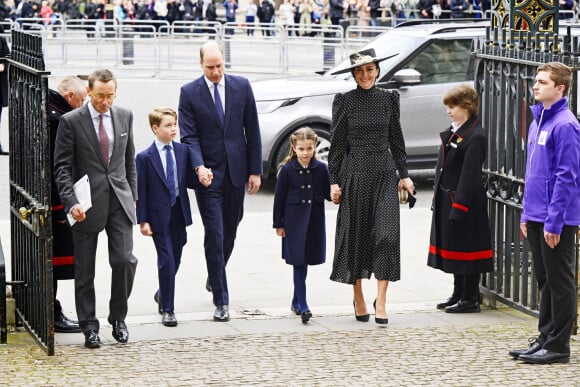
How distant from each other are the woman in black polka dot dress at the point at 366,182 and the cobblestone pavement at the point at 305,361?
0.50m

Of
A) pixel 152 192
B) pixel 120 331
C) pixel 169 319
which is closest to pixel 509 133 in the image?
pixel 152 192

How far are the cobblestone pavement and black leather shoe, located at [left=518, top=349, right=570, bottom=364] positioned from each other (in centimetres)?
4

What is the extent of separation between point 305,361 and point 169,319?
51.7 inches

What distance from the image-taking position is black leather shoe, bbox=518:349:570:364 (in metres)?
7.44

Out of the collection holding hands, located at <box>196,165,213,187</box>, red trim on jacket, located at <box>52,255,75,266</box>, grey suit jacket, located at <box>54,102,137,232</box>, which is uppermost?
grey suit jacket, located at <box>54,102,137,232</box>

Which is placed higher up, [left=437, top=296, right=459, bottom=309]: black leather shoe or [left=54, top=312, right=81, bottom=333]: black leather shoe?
[left=54, top=312, right=81, bottom=333]: black leather shoe

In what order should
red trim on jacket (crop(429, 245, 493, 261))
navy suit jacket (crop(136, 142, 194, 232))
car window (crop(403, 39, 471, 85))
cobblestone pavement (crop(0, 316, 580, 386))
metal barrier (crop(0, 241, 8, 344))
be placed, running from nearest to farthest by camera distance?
1. cobblestone pavement (crop(0, 316, 580, 386))
2. metal barrier (crop(0, 241, 8, 344))
3. navy suit jacket (crop(136, 142, 194, 232))
4. red trim on jacket (crop(429, 245, 493, 261))
5. car window (crop(403, 39, 471, 85))

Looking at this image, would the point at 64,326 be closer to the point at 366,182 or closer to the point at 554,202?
the point at 366,182

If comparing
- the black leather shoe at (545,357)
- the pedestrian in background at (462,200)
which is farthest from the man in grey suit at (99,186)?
the black leather shoe at (545,357)

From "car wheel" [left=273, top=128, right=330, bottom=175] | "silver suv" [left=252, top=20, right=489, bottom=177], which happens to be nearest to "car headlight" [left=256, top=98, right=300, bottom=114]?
"silver suv" [left=252, top=20, right=489, bottom=177]

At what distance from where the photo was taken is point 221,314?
8.66 meters

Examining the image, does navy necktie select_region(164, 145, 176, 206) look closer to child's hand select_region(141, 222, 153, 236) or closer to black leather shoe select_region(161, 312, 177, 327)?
child's hand select_region(141, 222, 153, 236)

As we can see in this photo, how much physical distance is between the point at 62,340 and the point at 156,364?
933 millimetres

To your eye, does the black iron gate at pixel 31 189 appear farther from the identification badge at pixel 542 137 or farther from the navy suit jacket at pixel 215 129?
the identification badge at pixel 542 137
